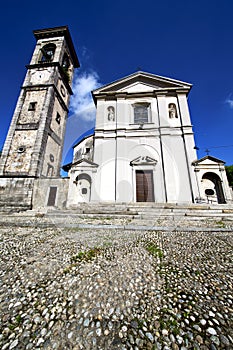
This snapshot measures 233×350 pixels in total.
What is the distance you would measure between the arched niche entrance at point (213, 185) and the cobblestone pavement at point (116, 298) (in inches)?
377

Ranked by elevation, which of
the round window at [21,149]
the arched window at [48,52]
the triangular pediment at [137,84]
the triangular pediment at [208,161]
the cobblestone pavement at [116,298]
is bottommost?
the cobblestone pavement at [116,298]

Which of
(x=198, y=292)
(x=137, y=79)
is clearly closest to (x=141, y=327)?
(x=198, y=292)

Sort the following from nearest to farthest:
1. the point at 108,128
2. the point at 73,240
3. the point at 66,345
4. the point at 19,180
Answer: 1. the point at 66,345
2. the point at 73,240
3. the point at 19,180
4. the point at 108,128

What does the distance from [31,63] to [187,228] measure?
23.7 meters

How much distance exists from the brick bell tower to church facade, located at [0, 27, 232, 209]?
3.6 inches

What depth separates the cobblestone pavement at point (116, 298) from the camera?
3.94 ft

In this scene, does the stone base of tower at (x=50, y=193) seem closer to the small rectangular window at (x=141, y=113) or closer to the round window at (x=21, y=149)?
the round window at (x=21, y=149)

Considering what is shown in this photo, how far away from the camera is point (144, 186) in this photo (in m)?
11.8

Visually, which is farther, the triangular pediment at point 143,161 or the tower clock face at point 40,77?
the tower clock face at point 40,77

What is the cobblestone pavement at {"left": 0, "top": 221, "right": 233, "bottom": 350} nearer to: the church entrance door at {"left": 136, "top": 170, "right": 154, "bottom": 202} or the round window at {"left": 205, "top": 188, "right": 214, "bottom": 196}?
the church entrance door at {"left": 136, "top": 170, "right": 154, "bottom": 202}

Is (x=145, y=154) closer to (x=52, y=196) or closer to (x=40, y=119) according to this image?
(x=52, y=196)

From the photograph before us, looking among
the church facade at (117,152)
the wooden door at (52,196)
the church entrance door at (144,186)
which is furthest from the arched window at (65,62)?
the church entrance door at (144,186)

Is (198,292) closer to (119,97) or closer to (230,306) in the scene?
(230,306)

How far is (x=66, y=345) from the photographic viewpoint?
114 cm
